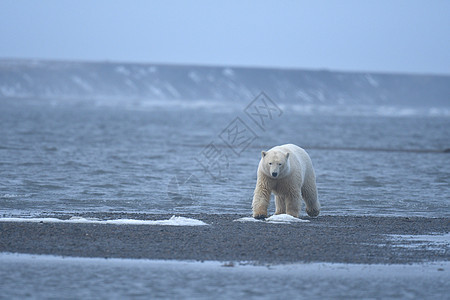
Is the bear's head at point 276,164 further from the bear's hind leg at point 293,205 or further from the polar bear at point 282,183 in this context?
the bear's hind leg at point 293,205

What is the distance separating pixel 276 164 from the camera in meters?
12.0

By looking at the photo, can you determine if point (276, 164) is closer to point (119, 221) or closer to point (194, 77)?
point (119, 221)

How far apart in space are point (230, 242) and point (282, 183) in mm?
2768

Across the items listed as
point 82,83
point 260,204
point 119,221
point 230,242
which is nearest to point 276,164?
point 260,204

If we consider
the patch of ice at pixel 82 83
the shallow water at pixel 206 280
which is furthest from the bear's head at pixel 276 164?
the patch of ice at pixel 82 83

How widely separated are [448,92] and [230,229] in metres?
173

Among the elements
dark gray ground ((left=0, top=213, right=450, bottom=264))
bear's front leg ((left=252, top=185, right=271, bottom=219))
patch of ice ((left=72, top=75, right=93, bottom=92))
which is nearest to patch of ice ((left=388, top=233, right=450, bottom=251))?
dark gray ground ((left=0, top=213, right=450, bottom=264))

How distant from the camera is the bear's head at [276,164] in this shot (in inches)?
471

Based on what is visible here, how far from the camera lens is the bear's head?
39.2 feet

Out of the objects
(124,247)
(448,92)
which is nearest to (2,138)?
(124,247)

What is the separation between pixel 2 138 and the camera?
33312mm

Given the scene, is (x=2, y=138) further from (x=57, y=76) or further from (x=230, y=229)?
(x=57, y=76)

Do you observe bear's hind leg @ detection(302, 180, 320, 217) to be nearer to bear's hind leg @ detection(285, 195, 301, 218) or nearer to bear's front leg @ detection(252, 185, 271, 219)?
bear's hind leg @ detection(285, 195, 301, 218)

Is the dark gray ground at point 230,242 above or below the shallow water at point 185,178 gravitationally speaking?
below
